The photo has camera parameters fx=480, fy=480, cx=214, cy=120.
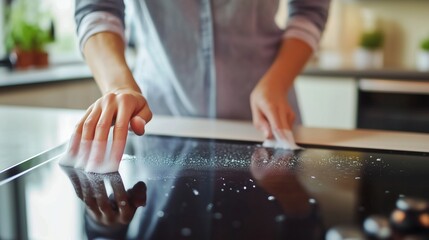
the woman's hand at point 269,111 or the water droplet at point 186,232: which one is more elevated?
the woman's hand at point 269,111

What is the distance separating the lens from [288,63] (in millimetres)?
836

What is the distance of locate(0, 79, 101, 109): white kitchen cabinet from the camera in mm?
1441

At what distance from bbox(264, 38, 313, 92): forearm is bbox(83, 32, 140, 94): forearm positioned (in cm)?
23

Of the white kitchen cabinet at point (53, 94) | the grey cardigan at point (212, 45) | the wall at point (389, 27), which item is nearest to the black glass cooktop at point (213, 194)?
the grey cardigan at point (212, 45)

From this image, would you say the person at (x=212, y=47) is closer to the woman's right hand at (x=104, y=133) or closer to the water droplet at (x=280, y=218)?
the woman's right hand at (x=104, y=133)

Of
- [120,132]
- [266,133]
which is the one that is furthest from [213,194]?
[266,133]

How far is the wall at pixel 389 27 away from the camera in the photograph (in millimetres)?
2215

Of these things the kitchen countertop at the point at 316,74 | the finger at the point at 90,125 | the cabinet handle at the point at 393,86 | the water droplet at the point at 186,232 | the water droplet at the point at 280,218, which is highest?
the finger at the point at 90,125

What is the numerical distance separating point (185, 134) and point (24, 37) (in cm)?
140

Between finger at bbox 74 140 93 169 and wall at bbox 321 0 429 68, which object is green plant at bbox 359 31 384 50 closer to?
wall at bbox 321 0 429 68

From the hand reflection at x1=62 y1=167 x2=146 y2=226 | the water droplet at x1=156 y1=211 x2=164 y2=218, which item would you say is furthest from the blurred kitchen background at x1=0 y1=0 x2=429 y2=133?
the water droplet at x1=156 y1=211 x2=164 y2=218

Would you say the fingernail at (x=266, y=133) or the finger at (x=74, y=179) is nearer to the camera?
the finger at (x=74, y=179)

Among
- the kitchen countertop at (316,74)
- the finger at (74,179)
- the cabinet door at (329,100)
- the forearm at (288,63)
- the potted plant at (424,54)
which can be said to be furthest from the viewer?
the potted plant at (424,54)

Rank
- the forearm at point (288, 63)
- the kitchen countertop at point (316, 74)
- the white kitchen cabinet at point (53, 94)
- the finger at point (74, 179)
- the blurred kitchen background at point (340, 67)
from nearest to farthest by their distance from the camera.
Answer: the finger at point (74, 179) → the forearm at point (288, 63) → the white kitchen cabinet at point (53, 94) → the kitchen countertop at point (316, 74) → the blurred kitchen background at point (340, 67)
